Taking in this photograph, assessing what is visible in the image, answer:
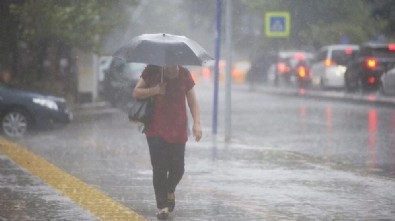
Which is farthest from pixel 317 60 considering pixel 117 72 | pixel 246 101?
pixel 117 72

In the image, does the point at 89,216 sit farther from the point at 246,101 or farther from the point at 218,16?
the point at 246,101

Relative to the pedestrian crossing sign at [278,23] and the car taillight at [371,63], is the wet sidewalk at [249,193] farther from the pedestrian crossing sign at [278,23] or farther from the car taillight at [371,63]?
the car taillight at [371,63]

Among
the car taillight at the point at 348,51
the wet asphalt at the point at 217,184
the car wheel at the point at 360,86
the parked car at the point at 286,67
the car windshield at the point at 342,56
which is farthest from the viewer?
the parked car at the point at 286,67

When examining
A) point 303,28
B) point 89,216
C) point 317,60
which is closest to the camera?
point 89,216

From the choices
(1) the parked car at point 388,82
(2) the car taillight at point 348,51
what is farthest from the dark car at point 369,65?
(1) the parked car at point 388,82

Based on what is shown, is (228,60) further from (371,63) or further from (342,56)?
(342,56)

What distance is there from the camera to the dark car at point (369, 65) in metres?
41.8

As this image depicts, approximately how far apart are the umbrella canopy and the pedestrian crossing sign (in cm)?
2577

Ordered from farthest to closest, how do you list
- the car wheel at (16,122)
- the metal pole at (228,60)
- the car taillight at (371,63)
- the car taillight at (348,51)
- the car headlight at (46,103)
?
1. the car taillight at (348,51)
2. the car taillight at (371,63)
3. the car headlight at (46,103)
4. the car wheel at (16,122)
5. the metal pole at (228,60)

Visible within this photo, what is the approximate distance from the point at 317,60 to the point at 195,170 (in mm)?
33389

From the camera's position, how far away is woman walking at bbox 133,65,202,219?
10.8 m

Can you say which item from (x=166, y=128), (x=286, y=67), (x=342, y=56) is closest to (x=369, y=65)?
(x=342, y=56)

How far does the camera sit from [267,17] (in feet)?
122

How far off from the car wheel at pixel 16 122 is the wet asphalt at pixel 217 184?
1956 millimetres
